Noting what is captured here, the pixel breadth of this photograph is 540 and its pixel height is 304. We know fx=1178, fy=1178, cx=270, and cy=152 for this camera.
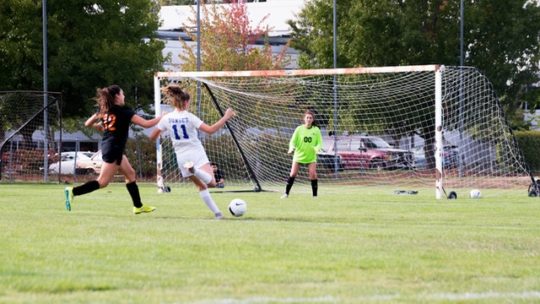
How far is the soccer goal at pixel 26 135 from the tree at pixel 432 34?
11.7 meters

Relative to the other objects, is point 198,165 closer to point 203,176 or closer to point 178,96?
point 203,176

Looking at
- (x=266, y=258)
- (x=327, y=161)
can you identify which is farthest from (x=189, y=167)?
(x=327, y=161)

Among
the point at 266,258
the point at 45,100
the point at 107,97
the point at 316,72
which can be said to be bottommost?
the point at 266,258

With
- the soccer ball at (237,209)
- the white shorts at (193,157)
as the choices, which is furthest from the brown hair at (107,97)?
the soccer ball at (237,209)

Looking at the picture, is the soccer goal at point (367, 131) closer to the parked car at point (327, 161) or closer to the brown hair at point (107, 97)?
the parked car at point (327, 161)

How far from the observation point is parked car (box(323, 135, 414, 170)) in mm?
34438

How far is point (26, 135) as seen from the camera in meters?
37.7

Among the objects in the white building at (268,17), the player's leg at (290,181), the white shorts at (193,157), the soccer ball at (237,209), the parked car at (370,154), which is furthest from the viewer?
the white building at (268,17)

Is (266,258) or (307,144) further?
(307,144)

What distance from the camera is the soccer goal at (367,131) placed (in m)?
30.0

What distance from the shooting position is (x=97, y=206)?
61.9 ft

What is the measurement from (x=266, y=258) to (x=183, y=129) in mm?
5971

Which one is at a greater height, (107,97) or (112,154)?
(107,97)

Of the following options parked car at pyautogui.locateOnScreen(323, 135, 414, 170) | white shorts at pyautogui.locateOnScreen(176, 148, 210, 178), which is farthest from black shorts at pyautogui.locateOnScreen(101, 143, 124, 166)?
parked car at pyautogui.locateOnScreen(323, 135, 414, 170)
